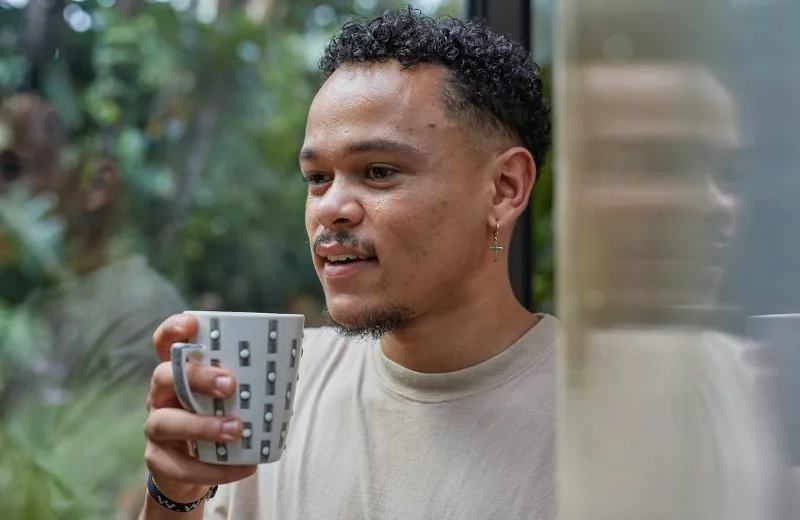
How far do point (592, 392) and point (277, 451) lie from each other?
1.67 ft

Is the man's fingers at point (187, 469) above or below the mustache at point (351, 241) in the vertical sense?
below

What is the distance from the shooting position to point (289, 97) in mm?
1854

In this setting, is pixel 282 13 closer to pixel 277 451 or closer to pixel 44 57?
pixel 44 57

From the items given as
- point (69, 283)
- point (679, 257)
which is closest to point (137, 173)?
point (69, 283)

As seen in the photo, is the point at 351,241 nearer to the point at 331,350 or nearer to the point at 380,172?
the point at 380,172

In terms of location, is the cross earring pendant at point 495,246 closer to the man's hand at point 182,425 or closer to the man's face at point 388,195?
the man's face at point 388,195

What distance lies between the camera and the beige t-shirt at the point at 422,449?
113cm

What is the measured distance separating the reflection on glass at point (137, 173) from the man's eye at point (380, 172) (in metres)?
0.70

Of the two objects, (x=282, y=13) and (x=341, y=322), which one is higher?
(x=282, y=13)

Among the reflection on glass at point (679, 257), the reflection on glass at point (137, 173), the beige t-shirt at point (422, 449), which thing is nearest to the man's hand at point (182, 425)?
the beige t-shirt at point (422, 449)

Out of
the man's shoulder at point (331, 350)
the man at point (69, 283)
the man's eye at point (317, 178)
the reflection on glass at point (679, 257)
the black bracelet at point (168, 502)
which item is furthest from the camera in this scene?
the man at point (69, 283)

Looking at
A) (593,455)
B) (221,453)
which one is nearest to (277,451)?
(221,453)

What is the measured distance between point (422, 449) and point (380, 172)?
37 cm

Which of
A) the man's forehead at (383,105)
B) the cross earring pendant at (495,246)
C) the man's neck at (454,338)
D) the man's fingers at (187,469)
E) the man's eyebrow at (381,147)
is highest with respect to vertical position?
the man's forehead at (383,105)
